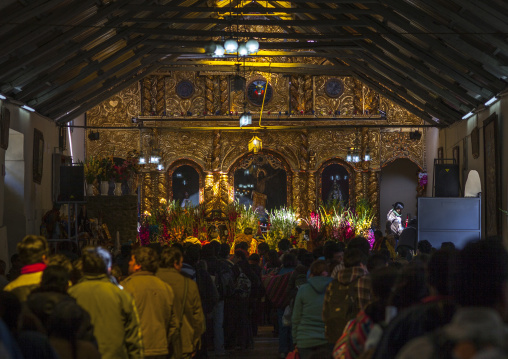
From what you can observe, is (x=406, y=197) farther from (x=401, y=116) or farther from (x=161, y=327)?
(x=161, y=327)

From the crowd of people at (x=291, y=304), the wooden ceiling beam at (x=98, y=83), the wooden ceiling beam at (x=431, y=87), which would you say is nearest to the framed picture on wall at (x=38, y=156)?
the wooden ceiling beam at (x=98, y=83)

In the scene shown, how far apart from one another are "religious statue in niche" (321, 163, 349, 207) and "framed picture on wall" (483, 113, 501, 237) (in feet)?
26.2

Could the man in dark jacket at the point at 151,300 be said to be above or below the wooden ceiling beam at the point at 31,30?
below

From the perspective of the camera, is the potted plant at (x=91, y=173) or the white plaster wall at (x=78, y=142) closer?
the potted plant at (x=91, y=173)

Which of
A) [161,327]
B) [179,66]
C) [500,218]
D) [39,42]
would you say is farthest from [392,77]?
[161,327]

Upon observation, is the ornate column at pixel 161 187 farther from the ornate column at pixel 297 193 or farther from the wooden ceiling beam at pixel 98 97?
the ornate column at pixel 297 193

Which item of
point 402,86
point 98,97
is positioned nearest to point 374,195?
point 402,86

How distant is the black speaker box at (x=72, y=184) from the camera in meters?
15.5

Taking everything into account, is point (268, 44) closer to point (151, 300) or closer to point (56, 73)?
point (56, 73)

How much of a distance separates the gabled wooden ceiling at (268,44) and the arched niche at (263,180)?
4099mm

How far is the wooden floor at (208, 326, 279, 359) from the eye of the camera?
1017cm

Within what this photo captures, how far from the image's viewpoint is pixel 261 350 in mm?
10719

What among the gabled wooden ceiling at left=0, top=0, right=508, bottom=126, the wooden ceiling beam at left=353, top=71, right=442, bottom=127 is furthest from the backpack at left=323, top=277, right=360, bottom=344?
the wooden ceiling beam at left=353, top=71, right=442, bottom=127

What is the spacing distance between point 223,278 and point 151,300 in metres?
4.09
